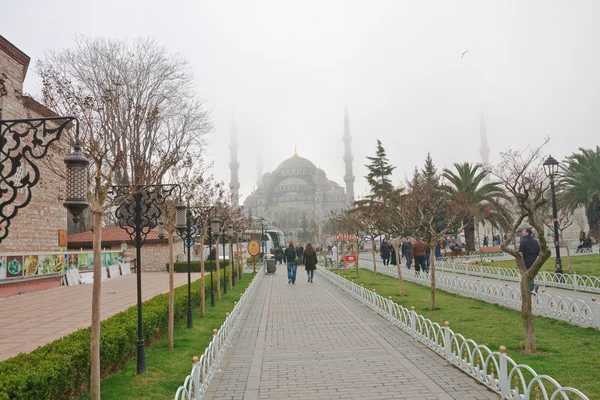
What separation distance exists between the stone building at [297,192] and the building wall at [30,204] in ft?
274

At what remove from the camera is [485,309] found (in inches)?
414

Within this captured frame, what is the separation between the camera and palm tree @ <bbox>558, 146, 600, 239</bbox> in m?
23.3

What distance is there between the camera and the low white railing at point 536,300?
779 cm

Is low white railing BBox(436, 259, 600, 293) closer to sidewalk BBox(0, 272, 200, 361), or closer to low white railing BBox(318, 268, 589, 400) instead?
low white railing BBox(318, 268, 589, 400)

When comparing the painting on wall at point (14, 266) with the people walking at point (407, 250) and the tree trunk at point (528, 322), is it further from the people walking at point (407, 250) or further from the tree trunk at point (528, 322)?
the people walking at point (407, 250)

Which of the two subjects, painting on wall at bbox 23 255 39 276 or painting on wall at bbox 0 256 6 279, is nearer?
painting on wall at bbox 0 256 6 279

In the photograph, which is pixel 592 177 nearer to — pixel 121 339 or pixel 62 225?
pixel 121 339

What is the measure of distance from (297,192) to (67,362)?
114 m

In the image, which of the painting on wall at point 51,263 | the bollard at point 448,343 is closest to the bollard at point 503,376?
the bollard at point 448,343

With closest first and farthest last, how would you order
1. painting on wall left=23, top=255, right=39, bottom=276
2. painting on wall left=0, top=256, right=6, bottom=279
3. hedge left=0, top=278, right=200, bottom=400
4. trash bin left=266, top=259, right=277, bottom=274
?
hedge left=0, top=278, right=200, bottom=400, painting on wall left=0, top=256, right=6, bottom=279, painting on wall left=23, top=255, right=39, bottom=276, trash bin left=266, top=259, right=277, bottom=274

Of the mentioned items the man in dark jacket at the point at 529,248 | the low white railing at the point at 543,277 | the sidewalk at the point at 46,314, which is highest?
the man in dark jacket at the point at 529,248

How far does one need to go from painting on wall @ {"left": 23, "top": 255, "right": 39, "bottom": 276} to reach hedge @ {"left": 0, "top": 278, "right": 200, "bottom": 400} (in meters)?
11.4

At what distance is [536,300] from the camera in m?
9.53

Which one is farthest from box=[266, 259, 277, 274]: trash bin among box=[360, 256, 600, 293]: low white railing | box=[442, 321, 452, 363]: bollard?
box=[442, 321, 452, 363]: bollard
